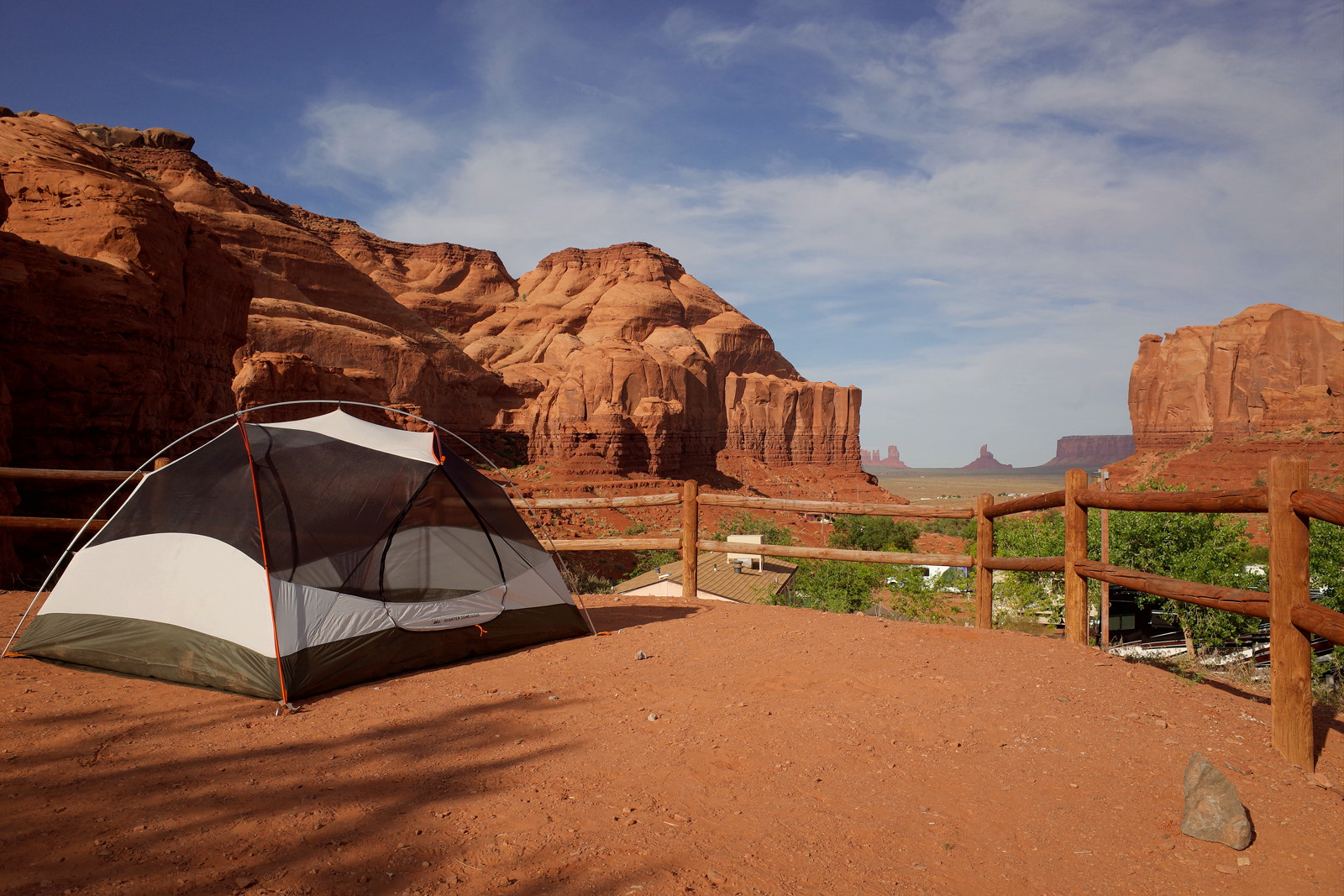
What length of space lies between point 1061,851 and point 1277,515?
217 cm

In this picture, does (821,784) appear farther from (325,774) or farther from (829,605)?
(829,605)

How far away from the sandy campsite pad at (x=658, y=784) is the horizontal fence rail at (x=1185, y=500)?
1.21m

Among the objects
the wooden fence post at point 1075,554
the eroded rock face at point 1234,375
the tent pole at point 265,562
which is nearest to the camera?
the tent pole at point 265,562

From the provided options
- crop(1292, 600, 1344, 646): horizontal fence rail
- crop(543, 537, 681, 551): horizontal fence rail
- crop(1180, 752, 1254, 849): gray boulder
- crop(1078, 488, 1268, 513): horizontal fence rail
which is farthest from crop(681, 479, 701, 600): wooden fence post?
crop(1180, 752, 1254, 849): gray boulder

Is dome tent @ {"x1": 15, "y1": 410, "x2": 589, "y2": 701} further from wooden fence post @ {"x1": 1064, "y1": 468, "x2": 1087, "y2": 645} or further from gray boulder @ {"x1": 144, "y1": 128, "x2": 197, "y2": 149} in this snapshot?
gray boulder @ {"x1": 144, "y1": 128, "x2": 197, "y2": 149}

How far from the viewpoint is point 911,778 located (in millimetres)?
3693

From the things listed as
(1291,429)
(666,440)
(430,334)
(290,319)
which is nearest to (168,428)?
(290,319)

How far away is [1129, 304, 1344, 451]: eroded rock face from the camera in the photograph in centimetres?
6738

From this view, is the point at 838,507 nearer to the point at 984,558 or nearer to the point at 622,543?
the point at 984,558

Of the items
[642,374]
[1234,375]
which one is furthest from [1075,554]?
[1234,375]

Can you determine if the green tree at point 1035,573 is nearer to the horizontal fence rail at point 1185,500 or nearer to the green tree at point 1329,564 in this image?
the green tree at point 1329,564

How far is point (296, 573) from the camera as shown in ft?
16.8

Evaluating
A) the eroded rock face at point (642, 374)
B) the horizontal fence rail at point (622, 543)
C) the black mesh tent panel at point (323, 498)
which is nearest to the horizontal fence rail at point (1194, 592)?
the horizontal fence rail at point (622, 543)

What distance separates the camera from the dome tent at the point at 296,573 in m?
4.96
